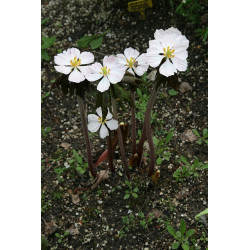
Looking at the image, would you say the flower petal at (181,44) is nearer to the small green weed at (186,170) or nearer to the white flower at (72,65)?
the white flower at (72,65)

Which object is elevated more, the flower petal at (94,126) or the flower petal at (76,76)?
the flower petal at (76,76)

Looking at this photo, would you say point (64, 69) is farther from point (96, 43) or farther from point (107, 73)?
point (96, 43)

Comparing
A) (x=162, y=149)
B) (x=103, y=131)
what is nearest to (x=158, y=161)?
(x=162, y=149)

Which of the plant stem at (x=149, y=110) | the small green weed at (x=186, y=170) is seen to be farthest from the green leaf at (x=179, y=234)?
the plant stem at (x=149, y=110)

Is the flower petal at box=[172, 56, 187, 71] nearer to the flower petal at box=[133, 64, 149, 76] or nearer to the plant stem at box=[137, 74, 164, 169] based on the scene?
the plant stem at box=[137, 74, 164, 169]

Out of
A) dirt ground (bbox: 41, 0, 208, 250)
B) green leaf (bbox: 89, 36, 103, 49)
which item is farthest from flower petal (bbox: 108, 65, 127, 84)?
green leaf (bbox: 89, 36, 103, 49)

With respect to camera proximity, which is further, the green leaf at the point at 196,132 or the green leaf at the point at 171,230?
the green leaf at the point at 196,132
